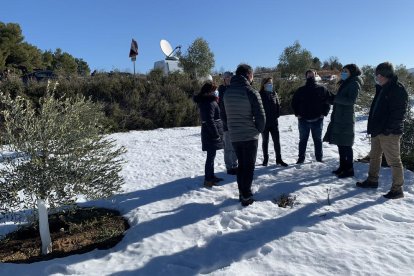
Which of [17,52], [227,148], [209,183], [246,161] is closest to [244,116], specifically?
[246,161]

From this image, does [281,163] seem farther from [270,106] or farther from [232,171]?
[270,106]

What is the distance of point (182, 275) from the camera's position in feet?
12.7

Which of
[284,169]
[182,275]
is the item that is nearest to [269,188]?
[284,169]

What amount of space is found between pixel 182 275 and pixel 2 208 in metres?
2.25

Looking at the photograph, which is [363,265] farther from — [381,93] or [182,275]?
[381,93]

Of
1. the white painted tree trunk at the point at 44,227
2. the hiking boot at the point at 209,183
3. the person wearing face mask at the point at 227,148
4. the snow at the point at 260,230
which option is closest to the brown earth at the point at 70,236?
the white painted tree trunk at the point at 44,227

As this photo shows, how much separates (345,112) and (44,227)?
492 centimetres

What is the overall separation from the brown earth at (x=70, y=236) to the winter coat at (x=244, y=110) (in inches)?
81.1

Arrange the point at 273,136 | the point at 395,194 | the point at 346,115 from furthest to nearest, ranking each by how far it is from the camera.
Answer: the point at 273,136, the point at 346,115, the point at 395,194

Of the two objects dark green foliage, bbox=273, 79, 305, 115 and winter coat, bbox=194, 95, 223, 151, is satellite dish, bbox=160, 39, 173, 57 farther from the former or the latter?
winter coat, bbox=194, 95, 223, 151

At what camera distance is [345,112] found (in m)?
6.56

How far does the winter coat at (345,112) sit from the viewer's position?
251 inches

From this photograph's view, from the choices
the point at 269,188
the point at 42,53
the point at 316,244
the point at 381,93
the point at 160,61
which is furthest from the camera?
the point at 42,53

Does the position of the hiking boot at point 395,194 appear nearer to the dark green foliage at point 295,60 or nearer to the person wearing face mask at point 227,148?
the person wearing face mask at point 227,148
